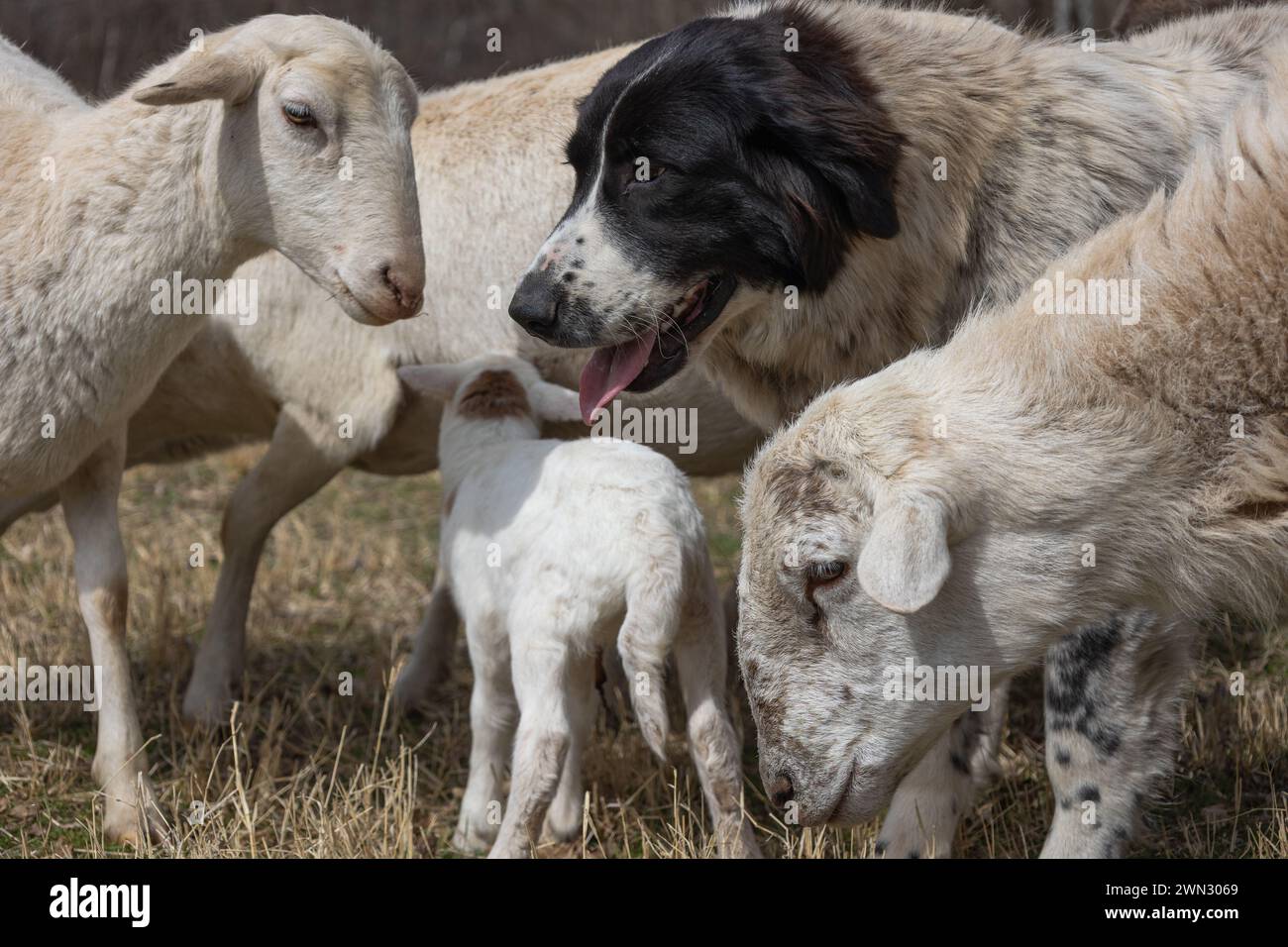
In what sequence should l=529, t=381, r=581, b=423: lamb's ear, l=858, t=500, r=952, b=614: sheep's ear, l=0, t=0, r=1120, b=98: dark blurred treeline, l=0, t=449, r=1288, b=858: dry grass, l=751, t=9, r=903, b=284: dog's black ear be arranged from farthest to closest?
l=0, t=0, r=1120, b=98: dark blurred treeline < l=529, t=381, r=581, b=423: lamb's ear < l=0, t=449, r=1288, b=858: dry grass < l=751, t=9, r=903, b=284: dog's black ear < l=858, t=500, r=952, b=614: sheep's ear

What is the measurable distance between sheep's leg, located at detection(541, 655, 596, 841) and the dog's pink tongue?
0.71 meters

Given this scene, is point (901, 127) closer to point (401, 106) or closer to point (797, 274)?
point (797, 274)

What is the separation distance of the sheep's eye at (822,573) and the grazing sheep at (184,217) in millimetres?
1578

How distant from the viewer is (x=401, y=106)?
4449 millimetres

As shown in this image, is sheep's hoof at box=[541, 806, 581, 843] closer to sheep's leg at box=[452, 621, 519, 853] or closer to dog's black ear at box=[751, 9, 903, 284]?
sheep's leg at box=[452, 621, 519, 853]

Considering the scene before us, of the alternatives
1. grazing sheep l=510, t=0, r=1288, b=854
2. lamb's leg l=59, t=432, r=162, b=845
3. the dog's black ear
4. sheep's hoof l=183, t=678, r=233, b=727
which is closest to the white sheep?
sheep's hoof l=183, t=678, r=233, b=727

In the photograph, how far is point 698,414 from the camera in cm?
540

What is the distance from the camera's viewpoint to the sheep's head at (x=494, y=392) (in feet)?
15.9

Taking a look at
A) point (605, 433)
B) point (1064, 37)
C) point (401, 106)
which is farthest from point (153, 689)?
point (1064, 37)

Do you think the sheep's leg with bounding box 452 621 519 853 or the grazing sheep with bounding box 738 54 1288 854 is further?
the sheep's leg with bounding box 452 621 519 853

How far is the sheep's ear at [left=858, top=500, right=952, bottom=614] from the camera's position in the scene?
9.95 feet

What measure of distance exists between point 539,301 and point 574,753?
4.21 feet

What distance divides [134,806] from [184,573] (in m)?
2.53

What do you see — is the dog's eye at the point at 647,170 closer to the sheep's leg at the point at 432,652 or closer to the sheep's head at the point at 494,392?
the sheep's head at the point at 494,392
